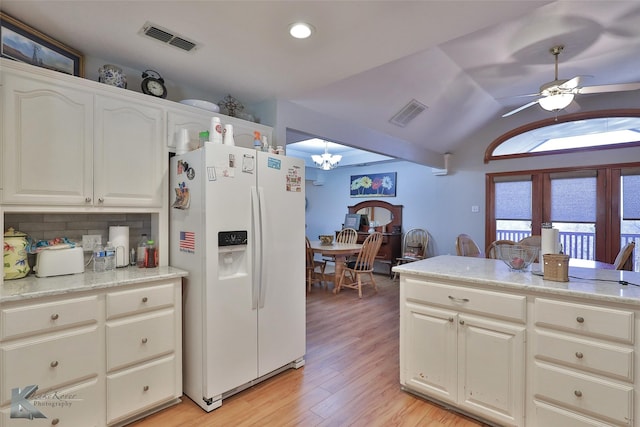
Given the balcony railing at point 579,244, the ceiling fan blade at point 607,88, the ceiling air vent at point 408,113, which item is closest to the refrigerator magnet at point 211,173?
the ceiling air vent at point 408,113

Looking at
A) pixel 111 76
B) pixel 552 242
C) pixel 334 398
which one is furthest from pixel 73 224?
pixel 552 242

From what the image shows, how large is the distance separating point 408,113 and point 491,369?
321 cm

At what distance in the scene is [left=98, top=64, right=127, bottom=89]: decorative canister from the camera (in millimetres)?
2072

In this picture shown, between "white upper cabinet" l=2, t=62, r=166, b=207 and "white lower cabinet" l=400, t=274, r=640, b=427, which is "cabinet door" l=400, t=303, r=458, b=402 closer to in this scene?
"white lower cabinet" l=400, t=274, r=640, b=427

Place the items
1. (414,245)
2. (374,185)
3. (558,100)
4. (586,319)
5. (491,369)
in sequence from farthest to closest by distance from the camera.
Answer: (374,185)
(414,245)
(558,100)
(491,369)
(586,319)

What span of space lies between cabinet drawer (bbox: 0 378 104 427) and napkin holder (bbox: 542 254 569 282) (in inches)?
105

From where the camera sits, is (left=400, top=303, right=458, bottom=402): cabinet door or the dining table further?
the dining table

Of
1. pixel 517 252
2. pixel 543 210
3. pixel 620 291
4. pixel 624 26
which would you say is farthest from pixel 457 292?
pixel 543 210

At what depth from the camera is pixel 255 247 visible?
89.4 inches

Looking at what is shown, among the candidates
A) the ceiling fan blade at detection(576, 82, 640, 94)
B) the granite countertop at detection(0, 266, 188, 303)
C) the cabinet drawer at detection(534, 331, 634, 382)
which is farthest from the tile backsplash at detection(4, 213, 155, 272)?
the ceiling fan blade at detection(576, 82, 640, 94)

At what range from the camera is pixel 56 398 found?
5.36 ft

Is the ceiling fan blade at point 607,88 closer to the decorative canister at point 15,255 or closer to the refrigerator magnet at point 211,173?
the refrigerator magnet at point 211,173

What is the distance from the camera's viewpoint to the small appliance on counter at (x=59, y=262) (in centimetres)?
187

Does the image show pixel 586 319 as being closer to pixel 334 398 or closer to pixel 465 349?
pixel 465 349
